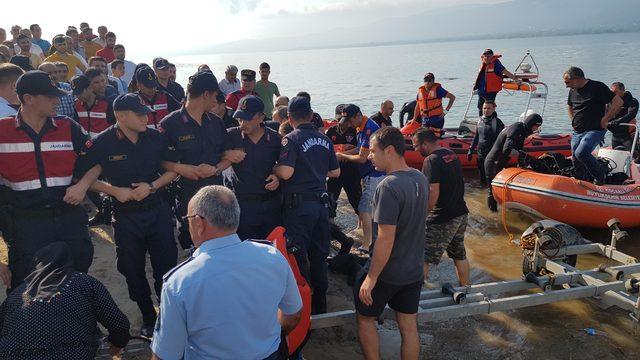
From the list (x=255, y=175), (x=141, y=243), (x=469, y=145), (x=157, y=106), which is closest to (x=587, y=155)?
(x=469, y=145)

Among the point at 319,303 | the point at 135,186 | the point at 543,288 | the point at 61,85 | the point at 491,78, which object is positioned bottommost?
the point at 319,303

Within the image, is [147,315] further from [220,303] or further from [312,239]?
[220,303]

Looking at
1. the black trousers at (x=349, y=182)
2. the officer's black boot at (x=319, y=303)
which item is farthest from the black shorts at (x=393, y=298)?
the black trousers at (x=349, y=182)

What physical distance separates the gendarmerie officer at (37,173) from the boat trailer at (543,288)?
36.4 inches

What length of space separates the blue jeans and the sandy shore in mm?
2758

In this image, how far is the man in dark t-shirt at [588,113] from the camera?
19.3 feet

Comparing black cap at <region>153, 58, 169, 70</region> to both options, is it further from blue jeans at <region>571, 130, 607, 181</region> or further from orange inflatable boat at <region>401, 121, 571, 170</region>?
blue jeans at <region>571, 130, 607, 181</region>

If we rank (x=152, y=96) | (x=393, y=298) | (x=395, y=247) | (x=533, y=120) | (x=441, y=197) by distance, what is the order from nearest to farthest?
(x=395, y=247), (x=393, y=298), (x=441, y=197), (x=152, y=96), (x=533, y=120)

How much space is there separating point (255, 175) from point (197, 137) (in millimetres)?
530

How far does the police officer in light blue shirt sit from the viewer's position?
1709 millimetres

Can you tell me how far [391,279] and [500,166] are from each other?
4686mm

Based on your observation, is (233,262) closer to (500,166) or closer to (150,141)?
(150,141)

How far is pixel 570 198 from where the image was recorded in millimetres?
5914

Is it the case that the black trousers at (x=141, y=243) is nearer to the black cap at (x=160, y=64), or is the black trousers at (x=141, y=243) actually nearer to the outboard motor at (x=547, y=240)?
the black cap at (x=160, y=64)
